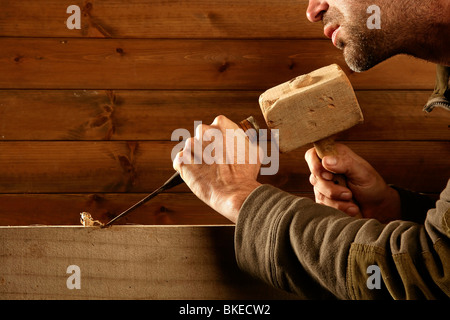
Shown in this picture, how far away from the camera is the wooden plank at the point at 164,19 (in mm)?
1553

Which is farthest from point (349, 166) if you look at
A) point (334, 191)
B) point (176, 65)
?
point (176, 65)

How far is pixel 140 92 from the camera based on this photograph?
1580mm

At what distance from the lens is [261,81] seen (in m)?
1.60

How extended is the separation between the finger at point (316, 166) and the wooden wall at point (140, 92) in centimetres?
51

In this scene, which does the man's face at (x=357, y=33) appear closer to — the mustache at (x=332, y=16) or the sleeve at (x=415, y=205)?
the mustache at (x=332, y=16)

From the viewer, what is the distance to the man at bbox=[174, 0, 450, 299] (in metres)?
0.70

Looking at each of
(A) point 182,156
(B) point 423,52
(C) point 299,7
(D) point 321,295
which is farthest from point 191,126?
(D) point 321,295

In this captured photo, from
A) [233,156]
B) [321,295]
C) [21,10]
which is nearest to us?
[321,295]

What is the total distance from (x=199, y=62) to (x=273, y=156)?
389 millimetres

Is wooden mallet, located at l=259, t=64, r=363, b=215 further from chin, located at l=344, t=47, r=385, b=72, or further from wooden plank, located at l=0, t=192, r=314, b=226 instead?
wooden plank, located at l=0, t=192, r=314, b=226

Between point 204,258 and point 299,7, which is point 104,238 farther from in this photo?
point 299,7

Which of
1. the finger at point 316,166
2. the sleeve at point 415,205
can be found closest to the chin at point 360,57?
the finger at point 316,166

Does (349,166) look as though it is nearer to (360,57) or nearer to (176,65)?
(360,57)

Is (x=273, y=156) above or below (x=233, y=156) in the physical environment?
above
